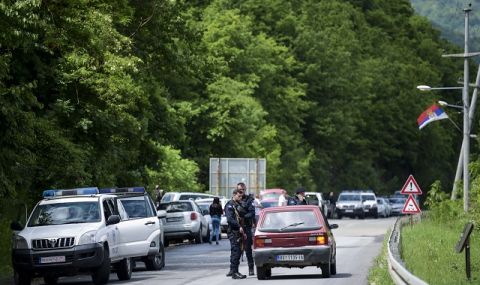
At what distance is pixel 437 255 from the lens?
27453mm

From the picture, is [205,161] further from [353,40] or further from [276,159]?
[353,40]

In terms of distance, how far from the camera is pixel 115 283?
1028 inches

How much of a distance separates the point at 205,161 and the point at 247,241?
44.3 metres

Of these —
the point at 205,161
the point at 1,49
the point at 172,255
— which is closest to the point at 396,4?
the point at 205,161

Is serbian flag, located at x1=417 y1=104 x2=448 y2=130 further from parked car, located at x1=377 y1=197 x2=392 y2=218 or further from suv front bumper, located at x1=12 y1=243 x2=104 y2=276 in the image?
suv front bumper, located at x1=12 y1=243 x2=104 y2=276

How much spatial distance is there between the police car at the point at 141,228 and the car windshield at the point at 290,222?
354 cm

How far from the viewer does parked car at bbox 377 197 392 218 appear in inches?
3447

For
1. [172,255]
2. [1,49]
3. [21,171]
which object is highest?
[1,49]

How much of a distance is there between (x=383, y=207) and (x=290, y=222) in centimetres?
6394

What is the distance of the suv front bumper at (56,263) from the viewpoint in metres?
24.8

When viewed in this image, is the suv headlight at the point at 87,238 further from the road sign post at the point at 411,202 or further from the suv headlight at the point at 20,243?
the road sign post at the point at 411,202

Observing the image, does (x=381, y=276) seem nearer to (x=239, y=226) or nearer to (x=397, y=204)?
Answer: (x=239, y=226)

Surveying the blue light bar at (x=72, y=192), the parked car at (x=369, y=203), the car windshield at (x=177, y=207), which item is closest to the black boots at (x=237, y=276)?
the blue light bar at (x=72, y=192)

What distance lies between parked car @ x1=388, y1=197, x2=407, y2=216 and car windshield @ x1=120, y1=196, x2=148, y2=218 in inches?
2703
